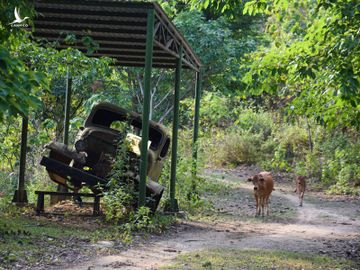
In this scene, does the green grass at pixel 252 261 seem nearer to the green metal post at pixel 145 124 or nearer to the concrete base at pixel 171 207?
the green metal post at pixel 145 124

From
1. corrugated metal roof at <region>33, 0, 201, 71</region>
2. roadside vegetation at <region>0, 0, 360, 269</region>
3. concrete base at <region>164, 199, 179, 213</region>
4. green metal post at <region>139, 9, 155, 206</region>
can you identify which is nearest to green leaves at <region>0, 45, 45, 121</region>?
roadside vegetation at <region>0, 0, 360, 269</region>

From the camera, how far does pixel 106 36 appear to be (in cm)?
1338

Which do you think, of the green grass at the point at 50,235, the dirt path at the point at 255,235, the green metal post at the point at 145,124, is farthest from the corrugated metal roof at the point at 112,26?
the dirt path at the point at 255,235

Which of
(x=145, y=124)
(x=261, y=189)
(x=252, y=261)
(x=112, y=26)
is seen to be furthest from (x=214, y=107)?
(x=252, y=261)

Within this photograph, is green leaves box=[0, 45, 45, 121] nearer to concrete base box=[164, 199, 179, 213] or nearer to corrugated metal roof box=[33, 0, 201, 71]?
corrugated metal roof box=[33, 0, 201, 71]

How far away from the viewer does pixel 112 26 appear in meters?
12.6

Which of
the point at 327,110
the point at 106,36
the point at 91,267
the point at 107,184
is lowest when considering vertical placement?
the point at 91,267

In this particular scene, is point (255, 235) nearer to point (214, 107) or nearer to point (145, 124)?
point (145, 124)

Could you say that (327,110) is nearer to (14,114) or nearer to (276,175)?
(14,114)

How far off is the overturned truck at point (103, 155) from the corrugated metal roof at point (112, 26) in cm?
150

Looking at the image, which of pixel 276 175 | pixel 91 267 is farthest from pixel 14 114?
pixel 276 175

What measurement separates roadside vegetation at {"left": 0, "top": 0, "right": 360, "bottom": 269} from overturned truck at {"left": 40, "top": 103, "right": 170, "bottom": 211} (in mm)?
516

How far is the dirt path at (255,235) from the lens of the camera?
934 cm

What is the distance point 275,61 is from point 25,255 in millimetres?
5511
